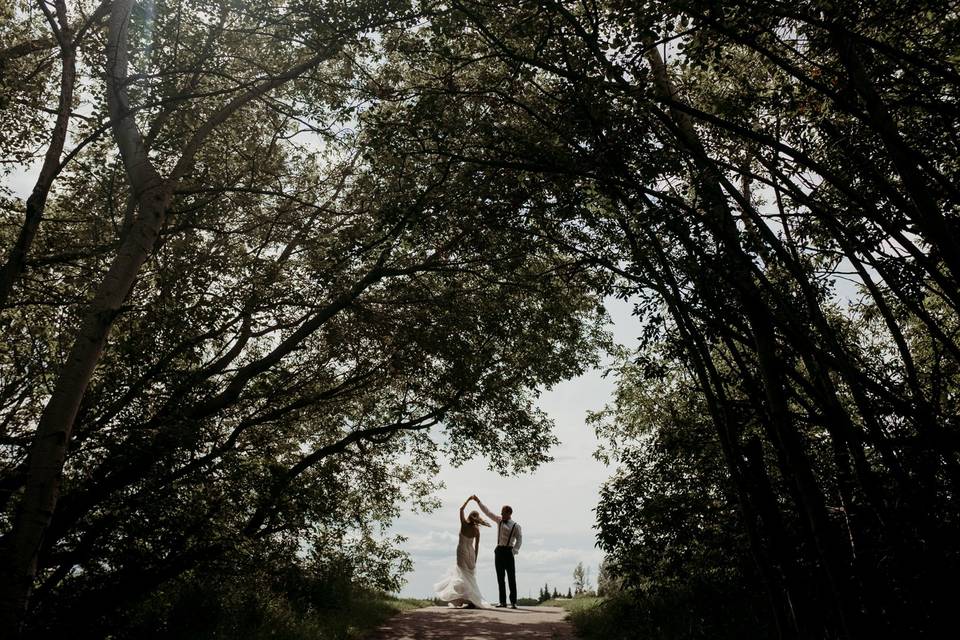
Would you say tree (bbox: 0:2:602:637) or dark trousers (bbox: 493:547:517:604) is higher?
tree (bbox: 0:2:602:637)

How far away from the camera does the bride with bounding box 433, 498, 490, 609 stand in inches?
616

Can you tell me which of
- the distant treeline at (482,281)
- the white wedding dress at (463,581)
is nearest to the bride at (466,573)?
the white wedding dress at (463,581)

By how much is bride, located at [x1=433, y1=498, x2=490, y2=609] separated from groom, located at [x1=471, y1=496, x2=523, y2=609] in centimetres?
83

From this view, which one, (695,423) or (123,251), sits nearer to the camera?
(123,251)

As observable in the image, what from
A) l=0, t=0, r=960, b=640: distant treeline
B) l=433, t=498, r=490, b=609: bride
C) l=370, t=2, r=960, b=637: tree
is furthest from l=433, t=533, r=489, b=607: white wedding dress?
l=370, t=2, r=960, b=637: tree

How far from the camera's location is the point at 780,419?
5699 mm

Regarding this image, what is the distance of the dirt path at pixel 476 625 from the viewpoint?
10.5 m

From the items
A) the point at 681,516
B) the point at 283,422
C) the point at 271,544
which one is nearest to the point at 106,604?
the point at 271,544

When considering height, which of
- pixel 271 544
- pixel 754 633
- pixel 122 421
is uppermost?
pixel 122 421

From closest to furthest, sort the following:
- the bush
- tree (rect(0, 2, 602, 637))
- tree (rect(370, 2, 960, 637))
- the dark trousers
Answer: tree (rect(370, 2, 960, 637)), tree (rect(0, 2, 602, 637)), the bush, the dark trousers

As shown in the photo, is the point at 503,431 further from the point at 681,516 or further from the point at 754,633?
the point at 754,633

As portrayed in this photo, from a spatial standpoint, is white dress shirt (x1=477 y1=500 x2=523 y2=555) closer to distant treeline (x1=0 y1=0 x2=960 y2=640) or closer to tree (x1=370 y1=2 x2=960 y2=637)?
distant treeline (x1=0 y1=0 x2=960 y2=640)

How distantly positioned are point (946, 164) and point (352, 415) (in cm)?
1155

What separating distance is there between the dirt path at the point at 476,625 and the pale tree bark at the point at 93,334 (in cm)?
623
